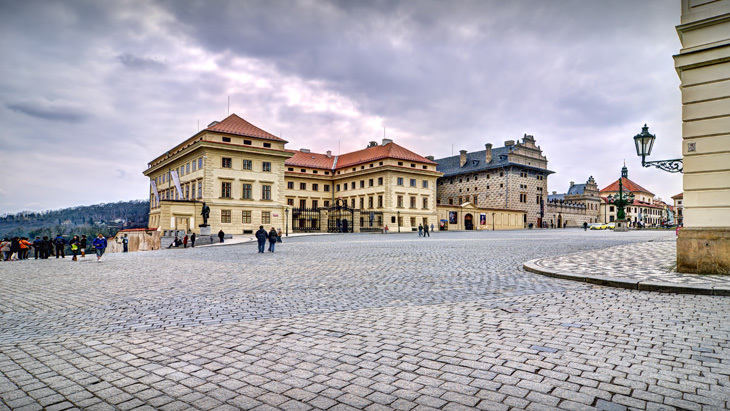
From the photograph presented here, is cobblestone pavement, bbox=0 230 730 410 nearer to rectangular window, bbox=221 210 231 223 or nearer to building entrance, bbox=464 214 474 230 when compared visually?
rectangular window, bbox=221 210 231 223

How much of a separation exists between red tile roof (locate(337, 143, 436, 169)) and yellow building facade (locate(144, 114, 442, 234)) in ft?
0.51

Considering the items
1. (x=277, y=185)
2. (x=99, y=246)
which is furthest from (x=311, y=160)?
(x=99, y=246)

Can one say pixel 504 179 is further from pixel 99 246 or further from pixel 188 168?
pixel 99 246

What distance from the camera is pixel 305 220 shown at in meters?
57.0

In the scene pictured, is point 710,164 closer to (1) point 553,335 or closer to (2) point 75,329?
(1) point 553,335

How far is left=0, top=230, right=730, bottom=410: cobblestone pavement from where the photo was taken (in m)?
3.19

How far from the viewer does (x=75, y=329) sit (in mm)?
5312

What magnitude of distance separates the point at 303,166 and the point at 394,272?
55.1 metres

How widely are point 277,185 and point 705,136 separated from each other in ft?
143

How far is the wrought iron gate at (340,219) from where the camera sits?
55.0m

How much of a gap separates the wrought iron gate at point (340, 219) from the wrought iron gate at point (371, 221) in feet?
6.61

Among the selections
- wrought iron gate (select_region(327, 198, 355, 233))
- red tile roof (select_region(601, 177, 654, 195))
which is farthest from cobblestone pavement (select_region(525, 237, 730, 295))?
red tile roof (select_region(601, 177, 654, 195))

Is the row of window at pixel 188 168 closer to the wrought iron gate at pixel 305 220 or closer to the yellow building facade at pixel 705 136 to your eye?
the wrought iron gate at pixel 305 220

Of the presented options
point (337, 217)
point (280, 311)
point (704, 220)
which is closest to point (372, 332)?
point (280, 311)
